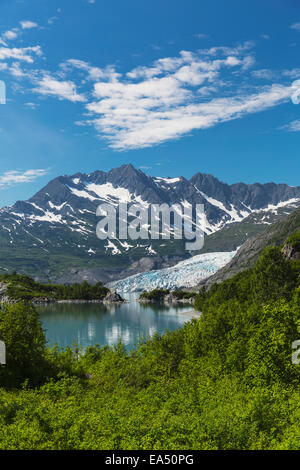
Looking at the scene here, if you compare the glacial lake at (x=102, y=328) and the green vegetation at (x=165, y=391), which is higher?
the green vegetation at (x=165, y=391)

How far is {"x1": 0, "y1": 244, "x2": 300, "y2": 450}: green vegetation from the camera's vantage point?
1816 centimetres

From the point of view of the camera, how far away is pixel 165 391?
36.8 metres

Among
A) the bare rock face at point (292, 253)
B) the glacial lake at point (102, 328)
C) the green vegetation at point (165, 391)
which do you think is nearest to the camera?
the green vegetation at point (165, 391)

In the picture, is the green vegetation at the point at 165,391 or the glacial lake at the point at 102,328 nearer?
the green vegetation at the point at 165,391

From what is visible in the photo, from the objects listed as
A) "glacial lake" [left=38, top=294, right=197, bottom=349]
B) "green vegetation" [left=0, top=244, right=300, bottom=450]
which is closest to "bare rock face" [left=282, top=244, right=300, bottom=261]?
"glacial lake" [left=38, top=294, right=197, bottom=349]

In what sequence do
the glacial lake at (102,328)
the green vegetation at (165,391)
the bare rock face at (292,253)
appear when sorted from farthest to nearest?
1. the bare rock face at (292,253)
2. the glacial lake at (102,328)
3. the green vegetation at (165,391)

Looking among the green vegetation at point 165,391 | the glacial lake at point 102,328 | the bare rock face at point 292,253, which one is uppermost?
the bare rock face at point 292,253

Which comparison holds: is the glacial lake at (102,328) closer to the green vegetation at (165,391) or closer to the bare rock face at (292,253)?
the green vegetation at (165,391)

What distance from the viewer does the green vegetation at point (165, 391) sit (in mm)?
18156

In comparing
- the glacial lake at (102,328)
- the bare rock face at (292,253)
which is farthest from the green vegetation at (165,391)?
the bare rock face at (292,253)

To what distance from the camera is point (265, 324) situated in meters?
44.9

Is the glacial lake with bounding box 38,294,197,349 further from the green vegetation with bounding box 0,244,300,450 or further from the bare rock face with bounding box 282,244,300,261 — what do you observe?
the bare rock face with bounding box 282,244,300,261
